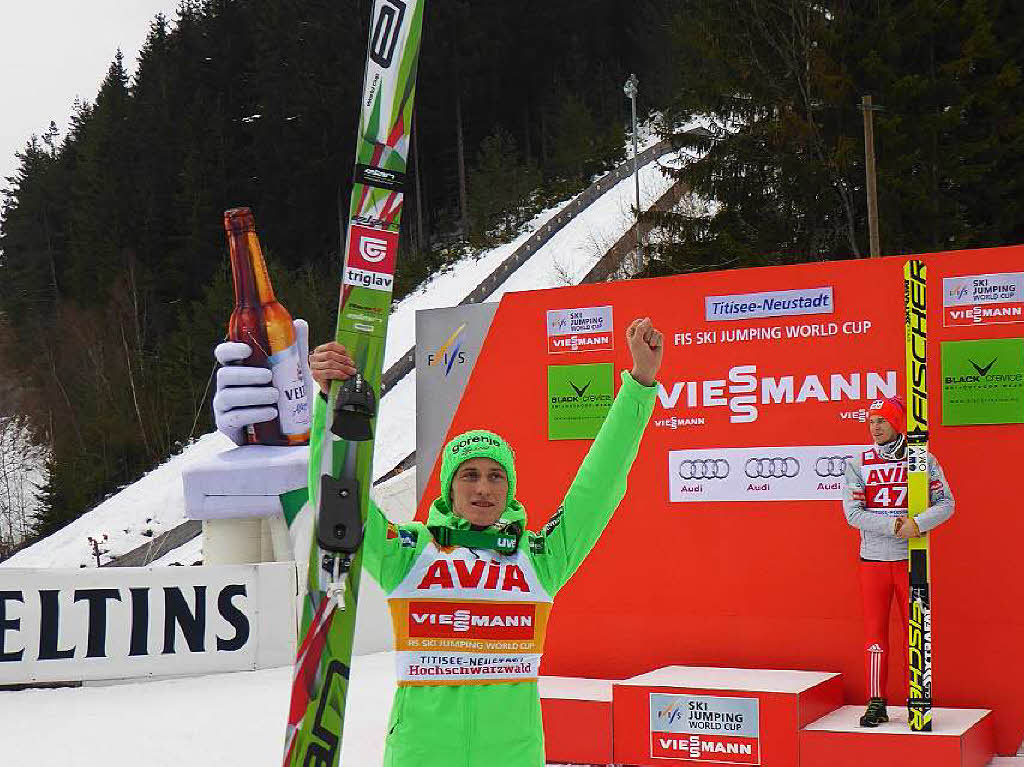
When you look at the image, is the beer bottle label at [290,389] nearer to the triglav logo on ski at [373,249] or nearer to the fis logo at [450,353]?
the fis logo at [450,353]

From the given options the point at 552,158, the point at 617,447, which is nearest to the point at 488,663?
the point at 617,447

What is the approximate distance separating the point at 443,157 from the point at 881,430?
44.1 m

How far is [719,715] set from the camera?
6020 millimetres

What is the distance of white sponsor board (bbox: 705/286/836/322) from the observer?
265 inches

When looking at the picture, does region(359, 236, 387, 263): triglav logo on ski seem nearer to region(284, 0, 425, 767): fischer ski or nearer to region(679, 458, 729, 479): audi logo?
region(284, 0, 425, 767): fischer ski

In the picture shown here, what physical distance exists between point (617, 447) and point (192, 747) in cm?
524

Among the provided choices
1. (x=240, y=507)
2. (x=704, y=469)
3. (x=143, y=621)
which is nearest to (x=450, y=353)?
(x=704, y=469)

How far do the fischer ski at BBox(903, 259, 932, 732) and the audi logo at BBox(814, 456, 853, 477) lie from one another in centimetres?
85

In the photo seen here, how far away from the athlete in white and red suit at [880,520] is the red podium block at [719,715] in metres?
0.34

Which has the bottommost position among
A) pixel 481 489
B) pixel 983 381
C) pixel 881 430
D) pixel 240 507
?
pixel 240 507

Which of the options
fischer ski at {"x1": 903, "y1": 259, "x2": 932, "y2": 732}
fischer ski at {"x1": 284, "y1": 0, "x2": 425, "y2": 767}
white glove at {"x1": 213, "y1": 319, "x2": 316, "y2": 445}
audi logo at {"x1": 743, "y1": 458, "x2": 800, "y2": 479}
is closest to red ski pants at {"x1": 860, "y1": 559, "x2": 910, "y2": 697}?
fischer ski at {"x1": 903, "y1": 259, "x2": 932, "y2": 732}

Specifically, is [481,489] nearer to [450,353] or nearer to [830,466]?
[830,466]

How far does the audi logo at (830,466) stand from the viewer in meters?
6.61

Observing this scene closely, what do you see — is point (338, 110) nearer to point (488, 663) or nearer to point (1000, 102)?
point (1000, 102)
